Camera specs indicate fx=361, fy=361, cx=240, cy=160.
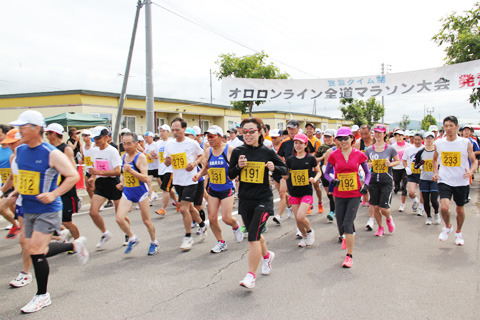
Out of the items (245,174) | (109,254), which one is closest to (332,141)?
(245,174)

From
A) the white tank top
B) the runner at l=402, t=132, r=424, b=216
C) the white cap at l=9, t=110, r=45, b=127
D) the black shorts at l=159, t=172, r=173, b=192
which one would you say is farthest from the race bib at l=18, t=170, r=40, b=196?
the runner at l=402, t=132, r=424, b=216

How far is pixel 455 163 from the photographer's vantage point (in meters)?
6.04

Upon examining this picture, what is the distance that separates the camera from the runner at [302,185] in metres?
5.97

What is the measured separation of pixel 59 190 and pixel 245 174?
2.08m

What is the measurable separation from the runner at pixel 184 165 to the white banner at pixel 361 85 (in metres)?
8.94

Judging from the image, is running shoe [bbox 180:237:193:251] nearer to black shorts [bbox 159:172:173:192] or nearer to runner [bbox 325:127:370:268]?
runner [bbox 325:127:370:268]

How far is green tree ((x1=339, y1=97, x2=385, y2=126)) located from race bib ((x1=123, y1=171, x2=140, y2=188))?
153 feet

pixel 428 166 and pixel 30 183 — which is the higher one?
pixel 30 183

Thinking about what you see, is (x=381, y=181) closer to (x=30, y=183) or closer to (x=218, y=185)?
(x=218, y=185)

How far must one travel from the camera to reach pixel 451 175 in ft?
19.9

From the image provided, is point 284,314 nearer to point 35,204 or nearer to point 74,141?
point 35,204

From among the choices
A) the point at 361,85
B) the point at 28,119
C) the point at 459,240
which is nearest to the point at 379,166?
the point at 459,240

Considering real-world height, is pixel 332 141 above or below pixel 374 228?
above

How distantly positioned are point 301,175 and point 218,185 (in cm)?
146
